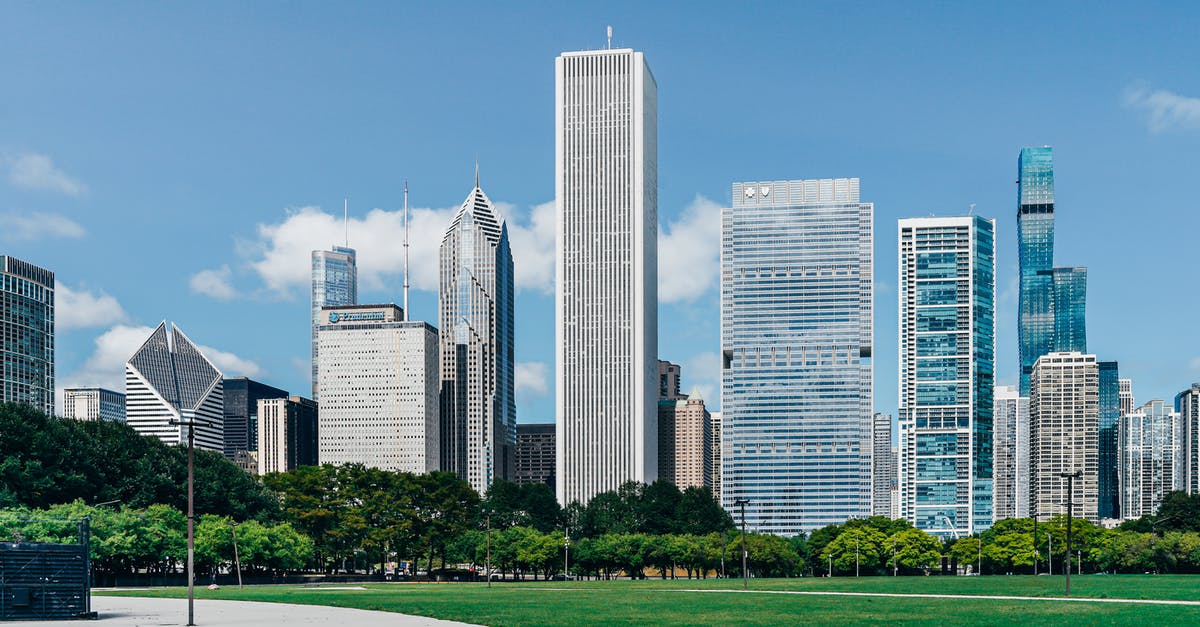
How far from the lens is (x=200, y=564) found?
103m

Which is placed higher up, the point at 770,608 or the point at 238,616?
the point at 238,616

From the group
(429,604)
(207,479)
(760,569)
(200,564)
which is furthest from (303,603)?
(760,569)

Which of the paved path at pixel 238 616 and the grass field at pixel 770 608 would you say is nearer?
the paved path at pixel 238 616

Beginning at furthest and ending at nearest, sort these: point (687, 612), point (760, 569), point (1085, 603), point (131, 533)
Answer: point (760, 569), point (131, 533), point (1085, 603), point (687, 612)

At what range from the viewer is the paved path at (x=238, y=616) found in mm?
40844

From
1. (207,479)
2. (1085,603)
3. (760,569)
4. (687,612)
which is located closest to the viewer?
(687,612)

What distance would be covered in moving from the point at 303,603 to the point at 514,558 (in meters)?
74.3

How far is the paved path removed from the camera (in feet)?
134

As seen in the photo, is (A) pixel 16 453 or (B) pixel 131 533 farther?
(A) pixel 16 453

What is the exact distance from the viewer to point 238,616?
45.2 meters

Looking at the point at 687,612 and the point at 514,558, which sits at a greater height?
the point at 687,612

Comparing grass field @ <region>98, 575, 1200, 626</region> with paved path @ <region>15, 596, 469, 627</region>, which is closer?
paved path @ <region>15, 596, 469, 627</region>

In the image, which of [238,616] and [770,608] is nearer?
[238,616]

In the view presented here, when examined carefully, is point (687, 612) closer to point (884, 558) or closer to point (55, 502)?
point (55, 502)
